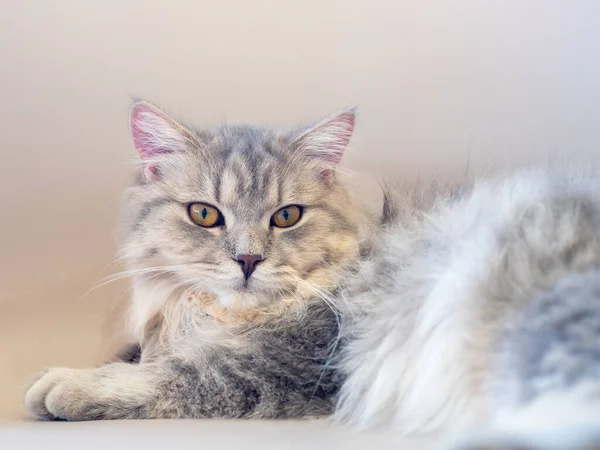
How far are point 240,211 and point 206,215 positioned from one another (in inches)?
3.5

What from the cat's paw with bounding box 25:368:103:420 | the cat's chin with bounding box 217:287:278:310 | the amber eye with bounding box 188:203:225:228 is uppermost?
the amber eye with bounding box 188:203:225:228

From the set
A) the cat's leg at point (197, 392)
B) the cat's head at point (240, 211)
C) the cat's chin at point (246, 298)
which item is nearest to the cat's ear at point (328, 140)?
the cat's head at point (240, 211)

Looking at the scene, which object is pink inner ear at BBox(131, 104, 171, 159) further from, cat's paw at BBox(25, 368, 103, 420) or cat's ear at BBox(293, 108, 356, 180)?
cat's paw at BBox(25, 368, 103, 420)

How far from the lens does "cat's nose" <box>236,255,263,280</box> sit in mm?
1353

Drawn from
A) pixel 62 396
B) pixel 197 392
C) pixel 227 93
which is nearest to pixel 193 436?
pixel 197 392

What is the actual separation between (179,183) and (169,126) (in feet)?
0.47

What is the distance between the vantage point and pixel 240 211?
1430mm

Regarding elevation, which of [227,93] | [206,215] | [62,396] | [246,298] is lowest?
[62,396]

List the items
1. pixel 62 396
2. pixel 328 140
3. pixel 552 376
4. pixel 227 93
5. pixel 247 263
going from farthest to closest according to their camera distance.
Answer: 1. pixel 227 93
2. pixel 328 140
3. pixel 247 263
4. pixel 62 396
5. pixel 552 376

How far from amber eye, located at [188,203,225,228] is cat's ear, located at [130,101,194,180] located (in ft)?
0.54

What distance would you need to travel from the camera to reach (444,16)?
1.76 m

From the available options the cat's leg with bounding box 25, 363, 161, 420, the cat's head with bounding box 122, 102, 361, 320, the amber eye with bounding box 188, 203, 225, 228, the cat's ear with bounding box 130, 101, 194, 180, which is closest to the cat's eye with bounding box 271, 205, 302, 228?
the cat's head with bounding box 122, 102, 361, 320

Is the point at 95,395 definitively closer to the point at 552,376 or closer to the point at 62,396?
the point at 62,396

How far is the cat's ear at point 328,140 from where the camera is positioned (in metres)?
1.57
